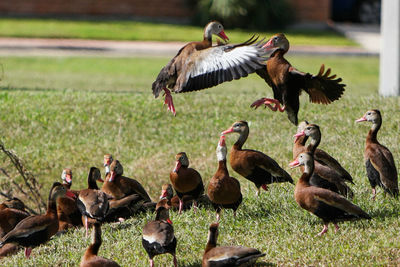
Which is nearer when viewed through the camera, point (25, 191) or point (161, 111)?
point (25, 191)

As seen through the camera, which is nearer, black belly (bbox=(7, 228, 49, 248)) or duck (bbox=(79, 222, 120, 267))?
duck (bbox=(79, 222, 120, 267))

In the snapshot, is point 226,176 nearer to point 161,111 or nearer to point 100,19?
point 161,111

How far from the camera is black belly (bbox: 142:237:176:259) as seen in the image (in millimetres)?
6398

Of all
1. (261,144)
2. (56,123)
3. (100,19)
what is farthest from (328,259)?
(100,19)

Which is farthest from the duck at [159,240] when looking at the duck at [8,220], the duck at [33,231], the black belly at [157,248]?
the duck at [8,220]

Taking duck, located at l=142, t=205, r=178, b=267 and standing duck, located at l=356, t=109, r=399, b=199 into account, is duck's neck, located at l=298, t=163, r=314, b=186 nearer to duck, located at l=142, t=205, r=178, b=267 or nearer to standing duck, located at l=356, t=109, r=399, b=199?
standing duck, located at l=356, t=109, r=399, b=199

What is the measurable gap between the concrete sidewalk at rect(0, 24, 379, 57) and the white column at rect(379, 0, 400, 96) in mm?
10678

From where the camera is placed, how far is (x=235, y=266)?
6.11 metres

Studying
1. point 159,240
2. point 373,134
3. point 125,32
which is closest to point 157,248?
point 159,240

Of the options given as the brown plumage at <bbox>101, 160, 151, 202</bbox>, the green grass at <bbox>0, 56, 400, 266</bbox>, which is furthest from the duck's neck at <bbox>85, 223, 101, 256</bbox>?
the brown plumage at <bbox>101, 160, 151, 202</bbox>

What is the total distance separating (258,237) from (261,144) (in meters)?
3.78

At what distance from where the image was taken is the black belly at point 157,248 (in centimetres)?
640

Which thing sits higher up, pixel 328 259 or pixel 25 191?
pixel 328 259

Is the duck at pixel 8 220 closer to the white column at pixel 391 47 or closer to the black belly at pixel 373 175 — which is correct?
the black belly at pixel 373 175
